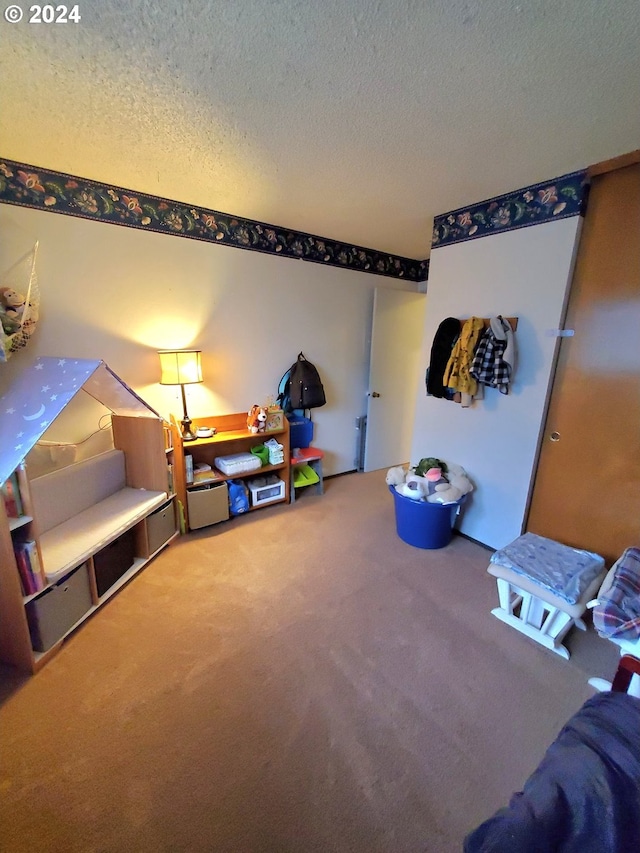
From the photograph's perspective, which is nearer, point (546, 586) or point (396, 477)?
point (546, 586)

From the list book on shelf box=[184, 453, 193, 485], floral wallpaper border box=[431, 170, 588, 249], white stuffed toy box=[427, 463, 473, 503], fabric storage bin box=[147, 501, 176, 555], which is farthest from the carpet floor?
floral wallpaper border box=[431, 170, 588, 249]

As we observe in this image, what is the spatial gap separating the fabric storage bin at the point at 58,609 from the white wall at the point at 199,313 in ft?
4.00

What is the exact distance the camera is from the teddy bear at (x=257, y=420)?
9.43ft

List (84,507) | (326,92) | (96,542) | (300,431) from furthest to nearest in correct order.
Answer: (300,431), (84,507), (96,542), (326,92)

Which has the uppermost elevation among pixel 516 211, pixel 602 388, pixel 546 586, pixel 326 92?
pixel 326 92

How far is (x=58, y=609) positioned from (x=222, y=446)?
161 centimetres

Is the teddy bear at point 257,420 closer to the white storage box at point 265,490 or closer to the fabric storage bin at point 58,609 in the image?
the white storage box at point 265,490

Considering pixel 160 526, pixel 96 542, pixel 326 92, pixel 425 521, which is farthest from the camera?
pixel 425 521

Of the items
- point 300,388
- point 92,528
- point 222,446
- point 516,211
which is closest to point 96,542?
point 92,528

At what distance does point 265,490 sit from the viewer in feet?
9.88

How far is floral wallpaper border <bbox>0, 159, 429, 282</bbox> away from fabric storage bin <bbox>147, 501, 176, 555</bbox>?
1935 mm

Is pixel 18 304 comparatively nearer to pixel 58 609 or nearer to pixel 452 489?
pixel 58 609

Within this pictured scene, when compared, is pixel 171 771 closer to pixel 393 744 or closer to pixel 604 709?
pixel 393 744

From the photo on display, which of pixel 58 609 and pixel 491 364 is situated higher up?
pixel 491 364
